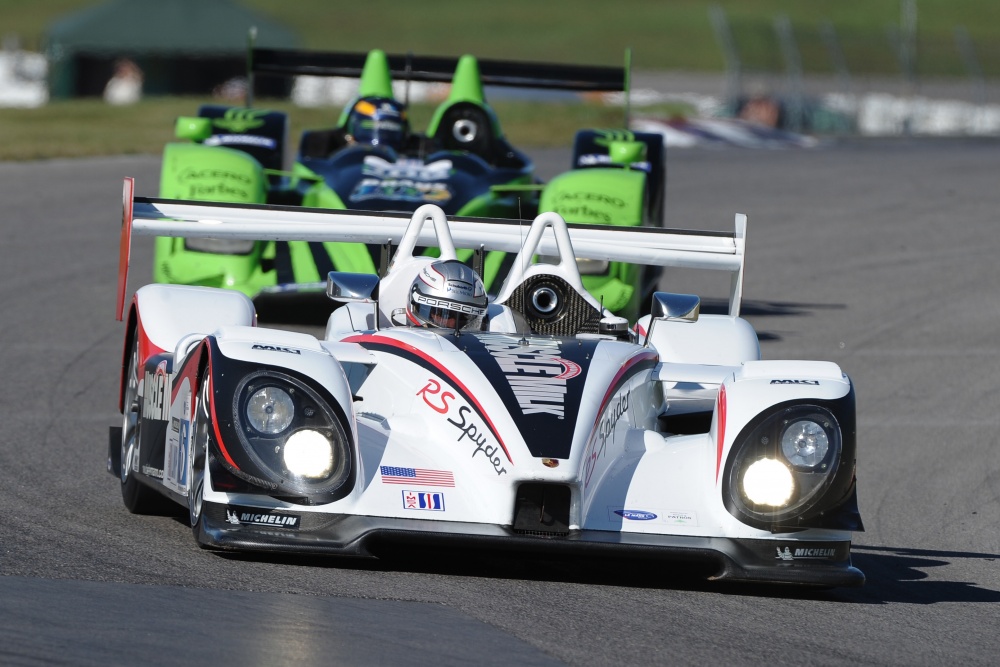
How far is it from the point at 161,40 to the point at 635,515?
3192 centimetres

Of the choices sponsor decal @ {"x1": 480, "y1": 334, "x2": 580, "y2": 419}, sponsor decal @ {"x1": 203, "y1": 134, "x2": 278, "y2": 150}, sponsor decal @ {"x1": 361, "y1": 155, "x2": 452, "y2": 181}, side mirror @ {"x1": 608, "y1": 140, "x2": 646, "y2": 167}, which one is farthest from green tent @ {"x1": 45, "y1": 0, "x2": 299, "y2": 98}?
sponsor decal @ {"x1": 480, "y1": 334, "x2": 580, "y2": 419}

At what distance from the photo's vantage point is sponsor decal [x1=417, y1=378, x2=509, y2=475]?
233 inches

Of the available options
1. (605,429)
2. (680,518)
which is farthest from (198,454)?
(680,518)

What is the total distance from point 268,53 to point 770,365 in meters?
8.88

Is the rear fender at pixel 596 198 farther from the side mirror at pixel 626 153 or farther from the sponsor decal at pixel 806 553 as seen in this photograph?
the sponsor decal at pixel 806 553

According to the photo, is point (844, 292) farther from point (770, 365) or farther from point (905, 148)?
point (905, 148)

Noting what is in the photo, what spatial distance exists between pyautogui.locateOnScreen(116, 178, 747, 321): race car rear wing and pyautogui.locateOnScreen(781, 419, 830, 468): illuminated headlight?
184cm

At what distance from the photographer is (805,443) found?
19.9ft

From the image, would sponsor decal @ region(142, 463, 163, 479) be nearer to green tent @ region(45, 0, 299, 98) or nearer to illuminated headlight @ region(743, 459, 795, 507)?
illuminated headlight @ region(743, 459, 795, 507)

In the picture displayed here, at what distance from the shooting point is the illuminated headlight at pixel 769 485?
19.7ft

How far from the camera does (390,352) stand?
21.3 feet

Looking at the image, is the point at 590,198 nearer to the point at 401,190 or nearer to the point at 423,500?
the point at 401,190

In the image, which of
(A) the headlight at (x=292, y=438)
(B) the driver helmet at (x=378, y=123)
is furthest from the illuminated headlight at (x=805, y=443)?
(B) the driver helmet at (x=378, y=123)

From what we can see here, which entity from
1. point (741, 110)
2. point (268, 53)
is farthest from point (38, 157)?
point (741, 110)
